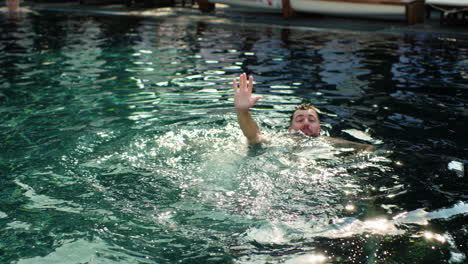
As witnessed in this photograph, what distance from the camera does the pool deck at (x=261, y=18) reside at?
562 inches

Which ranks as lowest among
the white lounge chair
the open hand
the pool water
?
the pool water

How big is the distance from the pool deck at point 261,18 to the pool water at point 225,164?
3770 mm

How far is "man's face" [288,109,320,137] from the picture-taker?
5738mm

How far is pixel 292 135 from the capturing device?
579cm

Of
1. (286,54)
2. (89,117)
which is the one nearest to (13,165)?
(89,117)

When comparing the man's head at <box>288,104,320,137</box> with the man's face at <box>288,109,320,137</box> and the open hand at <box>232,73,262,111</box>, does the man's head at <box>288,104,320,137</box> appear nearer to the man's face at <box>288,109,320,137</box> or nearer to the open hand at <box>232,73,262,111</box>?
the man's face at <box>288,109,320,137</box>

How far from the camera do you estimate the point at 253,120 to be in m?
5.46

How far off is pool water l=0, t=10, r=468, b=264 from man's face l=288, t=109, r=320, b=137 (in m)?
0.13

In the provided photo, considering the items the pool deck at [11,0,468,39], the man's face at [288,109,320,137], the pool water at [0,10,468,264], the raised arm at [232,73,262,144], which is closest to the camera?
the pool water at [0,10,468,264]

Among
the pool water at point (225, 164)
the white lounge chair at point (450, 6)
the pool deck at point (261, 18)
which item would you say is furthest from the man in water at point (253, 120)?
the white lounge chair at point (450, 6)

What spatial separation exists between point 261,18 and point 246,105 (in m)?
12.4

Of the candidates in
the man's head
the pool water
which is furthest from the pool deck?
the man's head

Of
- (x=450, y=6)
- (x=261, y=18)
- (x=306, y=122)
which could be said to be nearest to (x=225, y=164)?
(x=306, y=122)

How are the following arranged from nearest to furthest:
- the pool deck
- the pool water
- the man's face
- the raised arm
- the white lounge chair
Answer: the pool water → the raised arm → the man's face → the white lounge chair → the pool deck
